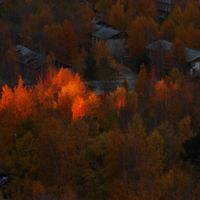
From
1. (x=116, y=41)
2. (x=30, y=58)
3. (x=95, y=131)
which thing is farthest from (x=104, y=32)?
(x=95, y=131)

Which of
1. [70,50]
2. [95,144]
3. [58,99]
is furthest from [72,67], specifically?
[95,144]

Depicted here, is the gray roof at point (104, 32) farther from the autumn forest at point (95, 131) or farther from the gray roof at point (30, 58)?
the gray roof at point (30, 58)

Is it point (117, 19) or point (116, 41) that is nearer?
point (116, 41)

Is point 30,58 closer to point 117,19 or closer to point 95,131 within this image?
point 95,131

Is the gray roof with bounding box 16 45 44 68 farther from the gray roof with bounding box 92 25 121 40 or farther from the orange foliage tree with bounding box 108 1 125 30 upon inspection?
the orange foliage tree with bounding box 108 1 125 30

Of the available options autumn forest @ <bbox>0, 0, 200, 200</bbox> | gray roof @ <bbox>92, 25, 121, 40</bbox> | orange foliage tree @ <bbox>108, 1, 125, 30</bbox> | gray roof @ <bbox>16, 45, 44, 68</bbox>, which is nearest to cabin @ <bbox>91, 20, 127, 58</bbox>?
gray roof @ <bbox>92, 25, 121, 40</bbox>

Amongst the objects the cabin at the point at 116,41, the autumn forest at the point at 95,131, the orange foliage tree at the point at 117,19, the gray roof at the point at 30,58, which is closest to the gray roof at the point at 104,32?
the cabin at the point at 116,41
